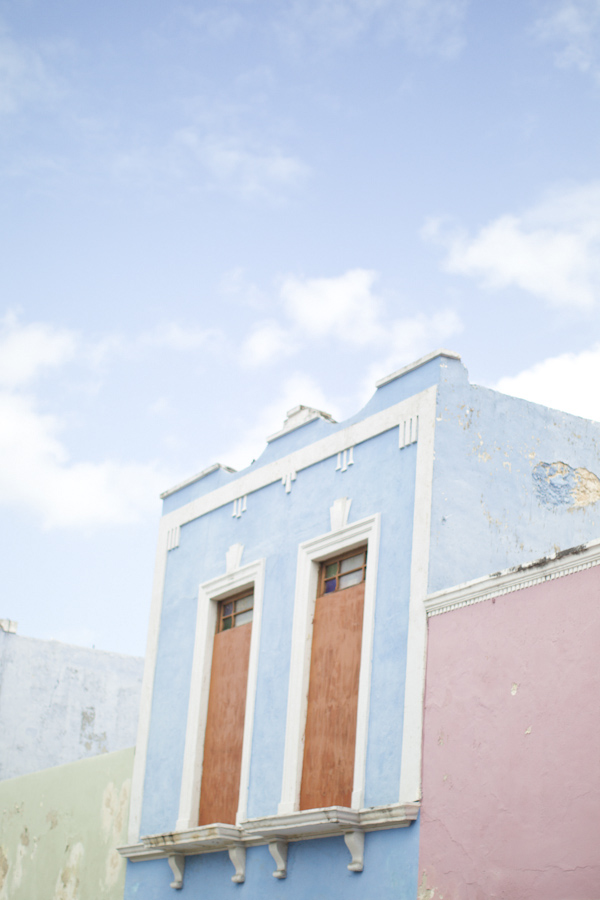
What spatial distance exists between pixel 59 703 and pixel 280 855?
10569 millimetres

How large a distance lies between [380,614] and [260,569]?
2262mm

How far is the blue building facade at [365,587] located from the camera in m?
9.70

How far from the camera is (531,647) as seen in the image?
8.41 m

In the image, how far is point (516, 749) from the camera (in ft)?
27.1

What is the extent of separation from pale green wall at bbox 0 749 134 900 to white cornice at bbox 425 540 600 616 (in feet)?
19.3

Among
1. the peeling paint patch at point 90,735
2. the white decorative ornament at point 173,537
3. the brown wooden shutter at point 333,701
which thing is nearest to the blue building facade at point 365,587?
the brown wooden shutter at point 333,701

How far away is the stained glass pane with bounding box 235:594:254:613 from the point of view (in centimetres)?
1259

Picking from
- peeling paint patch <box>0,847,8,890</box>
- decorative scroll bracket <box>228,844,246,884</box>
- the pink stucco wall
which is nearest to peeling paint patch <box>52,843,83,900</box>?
peeling paint patch <box>0,847,8,890</box>

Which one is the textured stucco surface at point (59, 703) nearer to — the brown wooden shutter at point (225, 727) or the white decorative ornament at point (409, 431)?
the brown wooden shutter at point (225, 727)

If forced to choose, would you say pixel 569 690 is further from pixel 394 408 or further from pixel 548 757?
pixel 394 408

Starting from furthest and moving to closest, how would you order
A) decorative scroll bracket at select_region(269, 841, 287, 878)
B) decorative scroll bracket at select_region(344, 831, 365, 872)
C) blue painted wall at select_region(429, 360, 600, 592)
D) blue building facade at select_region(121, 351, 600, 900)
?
decorative scroll bracket at select_region(269, 841, 287, 878), blue painted wall at select_region(429, 360, 600, 592), blue building facade at select_region(121, 351, 600, 900), decorative scroll bracket at select_region(344, 831, 365, 872)

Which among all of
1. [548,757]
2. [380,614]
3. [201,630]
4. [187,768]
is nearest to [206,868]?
[187,768]

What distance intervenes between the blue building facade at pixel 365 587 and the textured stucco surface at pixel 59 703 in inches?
275

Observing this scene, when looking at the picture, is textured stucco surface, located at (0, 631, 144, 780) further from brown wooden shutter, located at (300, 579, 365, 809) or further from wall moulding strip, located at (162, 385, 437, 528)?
brown wooden shutter, located at (300, 579, 365, 809)
